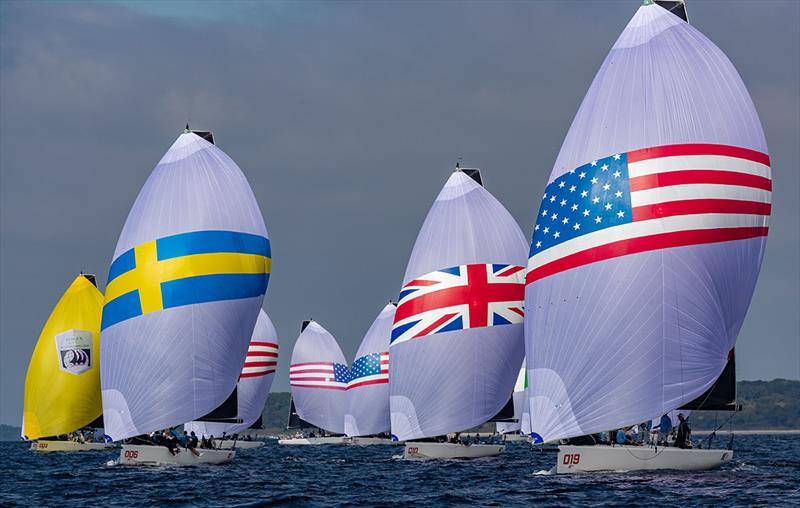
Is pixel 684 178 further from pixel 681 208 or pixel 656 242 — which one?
pixel 656 242

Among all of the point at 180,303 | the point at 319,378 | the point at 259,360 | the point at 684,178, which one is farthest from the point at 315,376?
the point at 684,178

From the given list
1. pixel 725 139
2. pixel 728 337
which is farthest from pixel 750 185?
pixel 728 337

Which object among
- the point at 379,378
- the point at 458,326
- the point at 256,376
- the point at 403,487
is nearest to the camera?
the point at 403,487

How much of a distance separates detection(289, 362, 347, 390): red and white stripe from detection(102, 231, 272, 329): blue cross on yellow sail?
51.6 metres

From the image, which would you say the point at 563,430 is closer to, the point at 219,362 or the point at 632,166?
the point at 632,166

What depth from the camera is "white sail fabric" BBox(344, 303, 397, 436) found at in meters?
82.9

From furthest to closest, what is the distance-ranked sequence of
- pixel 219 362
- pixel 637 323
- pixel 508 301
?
pixel 508 301 → pixel 219 362 → pixel 637 323

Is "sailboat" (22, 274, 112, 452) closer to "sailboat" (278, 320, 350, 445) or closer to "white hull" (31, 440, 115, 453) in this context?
"white hull" (31, 440, 115, 453)

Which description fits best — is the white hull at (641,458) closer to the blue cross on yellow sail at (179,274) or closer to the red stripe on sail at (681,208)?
the red stripe on sail at (681,208)

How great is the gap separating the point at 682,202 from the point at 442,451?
19872mm

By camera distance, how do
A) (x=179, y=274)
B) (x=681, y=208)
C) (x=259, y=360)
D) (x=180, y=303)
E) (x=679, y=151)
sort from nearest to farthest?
1. (x=681, y=208)
2. (x=679, y=151)
3. (x=180, y=303)
4. (x=179, y=274)
5. (x=259, y=360)

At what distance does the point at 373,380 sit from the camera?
83.9 metres

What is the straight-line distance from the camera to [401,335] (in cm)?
5122

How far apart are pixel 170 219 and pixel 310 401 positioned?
179ft
